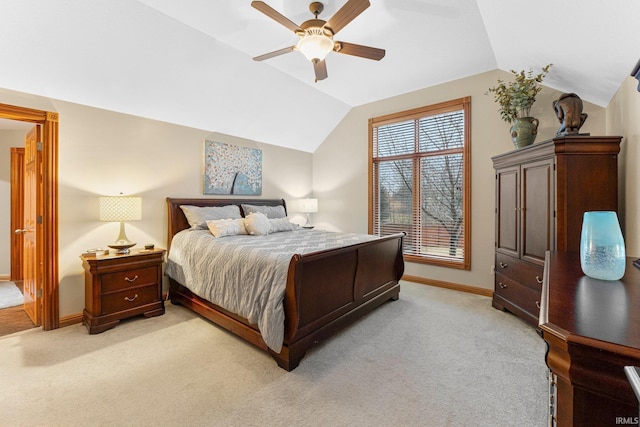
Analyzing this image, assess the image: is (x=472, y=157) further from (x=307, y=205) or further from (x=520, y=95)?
(x=307, y=205)

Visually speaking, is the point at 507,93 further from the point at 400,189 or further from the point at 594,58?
the point at 400,189

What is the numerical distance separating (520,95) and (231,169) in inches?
153

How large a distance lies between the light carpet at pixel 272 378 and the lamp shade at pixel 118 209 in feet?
3.67

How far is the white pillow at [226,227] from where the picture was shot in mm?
3434

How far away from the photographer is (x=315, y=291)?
2.41 metres

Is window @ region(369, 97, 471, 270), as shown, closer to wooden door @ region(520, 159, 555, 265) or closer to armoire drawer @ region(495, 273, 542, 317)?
armoire drawer @ region(495, 273, 542, 317)

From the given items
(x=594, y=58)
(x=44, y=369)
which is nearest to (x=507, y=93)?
(x=594, y=58)

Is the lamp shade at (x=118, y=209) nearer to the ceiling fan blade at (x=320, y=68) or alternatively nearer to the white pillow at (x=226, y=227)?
the white pillow at (x=226, y=227)

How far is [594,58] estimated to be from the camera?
228 centimetres

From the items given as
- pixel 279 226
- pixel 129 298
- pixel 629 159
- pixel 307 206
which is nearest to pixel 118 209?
pixel 129 298

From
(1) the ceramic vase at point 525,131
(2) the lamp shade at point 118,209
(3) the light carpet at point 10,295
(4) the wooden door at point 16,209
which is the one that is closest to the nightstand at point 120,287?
(2) the lamp shade at point 118,209

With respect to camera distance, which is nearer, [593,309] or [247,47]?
A: [593,309]

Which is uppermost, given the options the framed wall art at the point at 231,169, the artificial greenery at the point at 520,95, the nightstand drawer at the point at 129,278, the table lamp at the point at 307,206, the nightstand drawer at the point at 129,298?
the artificial greenery at the point at 520,95

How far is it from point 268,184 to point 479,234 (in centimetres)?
340
